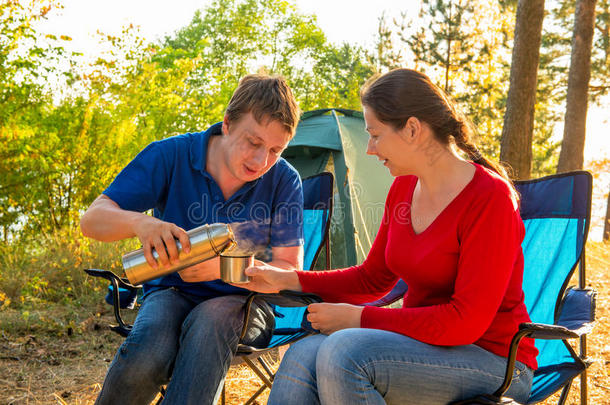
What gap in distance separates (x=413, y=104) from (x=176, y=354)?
956 millimetres

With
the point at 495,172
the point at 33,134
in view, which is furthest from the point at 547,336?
the point at 33,134

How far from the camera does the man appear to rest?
1.51m

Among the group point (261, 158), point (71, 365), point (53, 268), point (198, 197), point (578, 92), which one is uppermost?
point (578, 92)

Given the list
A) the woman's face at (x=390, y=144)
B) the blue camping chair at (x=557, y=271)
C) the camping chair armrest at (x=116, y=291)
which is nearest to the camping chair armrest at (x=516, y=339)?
the blue camping chair at (x=557, y=271)

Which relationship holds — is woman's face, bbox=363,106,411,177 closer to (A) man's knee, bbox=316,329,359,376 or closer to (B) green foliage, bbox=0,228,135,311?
(A) man's knee, bbox=316,329,359,376

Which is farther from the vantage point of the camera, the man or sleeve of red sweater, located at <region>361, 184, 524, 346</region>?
the man

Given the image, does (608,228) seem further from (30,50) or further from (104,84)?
(30,50)

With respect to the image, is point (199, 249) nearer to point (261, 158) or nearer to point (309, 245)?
point (261, 158)

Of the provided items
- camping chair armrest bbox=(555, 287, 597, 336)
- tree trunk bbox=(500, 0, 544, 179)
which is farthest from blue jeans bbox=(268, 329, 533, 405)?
tree trunk bbox=(500, 0, 544, 179)

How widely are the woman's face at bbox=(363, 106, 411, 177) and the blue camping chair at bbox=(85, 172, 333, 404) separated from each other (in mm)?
460

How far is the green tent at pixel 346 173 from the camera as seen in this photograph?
4.07 meters

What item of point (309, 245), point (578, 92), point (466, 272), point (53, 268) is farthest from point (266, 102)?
point (578, 92)

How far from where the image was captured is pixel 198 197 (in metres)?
1.87

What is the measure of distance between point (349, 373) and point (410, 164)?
1.91ft
